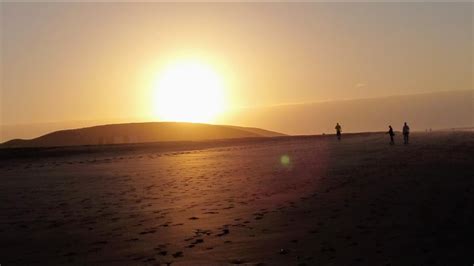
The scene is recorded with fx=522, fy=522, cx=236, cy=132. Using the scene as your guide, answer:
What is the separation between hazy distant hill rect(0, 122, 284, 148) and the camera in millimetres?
99500

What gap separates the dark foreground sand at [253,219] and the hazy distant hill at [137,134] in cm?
7800

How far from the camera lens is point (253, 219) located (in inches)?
522

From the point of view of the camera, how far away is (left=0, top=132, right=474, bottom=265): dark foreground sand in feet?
32.7

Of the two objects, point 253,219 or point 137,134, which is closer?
point 253,219

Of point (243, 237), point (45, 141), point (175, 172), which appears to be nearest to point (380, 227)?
point (243, 237)

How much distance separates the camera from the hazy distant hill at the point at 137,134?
326 feet

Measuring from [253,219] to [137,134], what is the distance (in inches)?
3671

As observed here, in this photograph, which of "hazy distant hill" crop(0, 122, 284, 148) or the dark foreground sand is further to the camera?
"hazy distant hill" crop(0, 122, 284, 148)

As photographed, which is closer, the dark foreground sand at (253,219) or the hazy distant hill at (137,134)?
the dark foreground sand at (253,219)

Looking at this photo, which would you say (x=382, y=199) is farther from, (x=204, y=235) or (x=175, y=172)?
(x=175, y=172)

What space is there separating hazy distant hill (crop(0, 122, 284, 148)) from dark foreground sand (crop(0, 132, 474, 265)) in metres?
78.0

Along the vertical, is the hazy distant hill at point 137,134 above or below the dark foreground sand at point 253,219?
above

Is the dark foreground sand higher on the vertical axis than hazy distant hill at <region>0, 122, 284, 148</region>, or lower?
lower

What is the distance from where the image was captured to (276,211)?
1422cm
